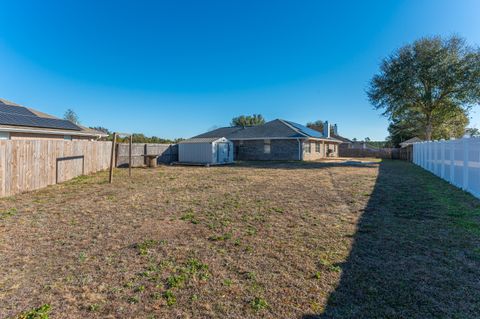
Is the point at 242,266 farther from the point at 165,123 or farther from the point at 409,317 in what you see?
the point at 165,123

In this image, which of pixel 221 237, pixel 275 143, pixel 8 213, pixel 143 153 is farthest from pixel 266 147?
pixel 221 237

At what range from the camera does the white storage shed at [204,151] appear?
18938 mm

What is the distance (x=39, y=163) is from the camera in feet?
27.5

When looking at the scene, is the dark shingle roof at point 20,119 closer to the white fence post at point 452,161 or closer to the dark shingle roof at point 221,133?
the dark shingle roof at point 221,133

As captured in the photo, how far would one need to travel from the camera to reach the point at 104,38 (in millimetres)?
17078

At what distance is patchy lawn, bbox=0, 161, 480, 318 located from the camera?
7.48ft

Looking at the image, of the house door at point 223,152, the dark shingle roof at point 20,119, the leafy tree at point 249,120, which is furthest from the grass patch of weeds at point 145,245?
the leafy tree at point 249,120

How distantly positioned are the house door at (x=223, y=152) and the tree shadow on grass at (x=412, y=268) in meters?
14.9

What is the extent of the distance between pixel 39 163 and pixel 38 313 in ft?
26.2

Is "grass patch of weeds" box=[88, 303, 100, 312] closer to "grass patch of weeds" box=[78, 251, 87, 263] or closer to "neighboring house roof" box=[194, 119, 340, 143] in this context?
"grass patch of weeds" box=[78, 251, 87, 263]

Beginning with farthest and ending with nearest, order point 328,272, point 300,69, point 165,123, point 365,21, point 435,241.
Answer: point 165,123
point 300,69
point 365,21
point 435,241
point 328,272

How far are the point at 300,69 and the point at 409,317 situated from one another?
2092 cm

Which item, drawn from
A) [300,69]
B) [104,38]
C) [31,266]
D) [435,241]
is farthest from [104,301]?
[300,69]

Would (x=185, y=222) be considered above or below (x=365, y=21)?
below
